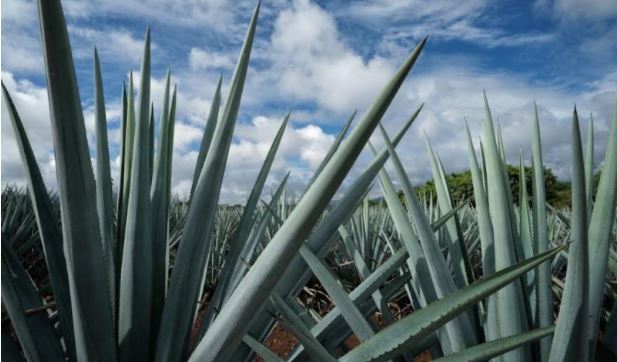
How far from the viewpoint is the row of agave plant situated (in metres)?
0.53

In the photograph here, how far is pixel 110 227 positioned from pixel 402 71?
641 millimetres

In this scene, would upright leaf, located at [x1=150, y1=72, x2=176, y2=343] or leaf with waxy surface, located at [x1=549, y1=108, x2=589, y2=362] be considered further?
upright leaf, located at [x1=150, y1=72, x2=176, y2=343]

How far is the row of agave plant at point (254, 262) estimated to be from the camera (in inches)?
21.0

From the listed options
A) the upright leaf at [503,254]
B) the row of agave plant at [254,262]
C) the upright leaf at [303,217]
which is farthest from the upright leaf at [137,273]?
the upright leaf at [503,254]

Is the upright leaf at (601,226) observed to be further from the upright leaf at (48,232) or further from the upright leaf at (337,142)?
the upright leaf at (48,232)

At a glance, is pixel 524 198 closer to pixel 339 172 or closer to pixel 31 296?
pixel 339 172

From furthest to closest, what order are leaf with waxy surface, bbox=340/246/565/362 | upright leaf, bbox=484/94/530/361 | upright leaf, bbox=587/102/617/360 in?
upright leaf, bbox=484/94/530/361, upright leaf, bbox=587/102/617/360, leaf with waxy surface, bbox=340/246/565/362

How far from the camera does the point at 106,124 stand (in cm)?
97

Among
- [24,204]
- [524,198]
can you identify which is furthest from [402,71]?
[24,204]

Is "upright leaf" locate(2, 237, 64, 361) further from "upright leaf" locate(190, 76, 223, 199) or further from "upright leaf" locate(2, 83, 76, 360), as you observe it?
"upright leaf" locate(190, 76, 223, 199)

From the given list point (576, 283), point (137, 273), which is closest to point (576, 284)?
point (576, 283)

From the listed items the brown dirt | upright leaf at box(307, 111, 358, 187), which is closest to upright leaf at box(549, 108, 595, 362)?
upright leaf at box(307, 111, 358, 187)

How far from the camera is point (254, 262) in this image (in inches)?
29.6

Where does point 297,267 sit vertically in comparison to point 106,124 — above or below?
below
